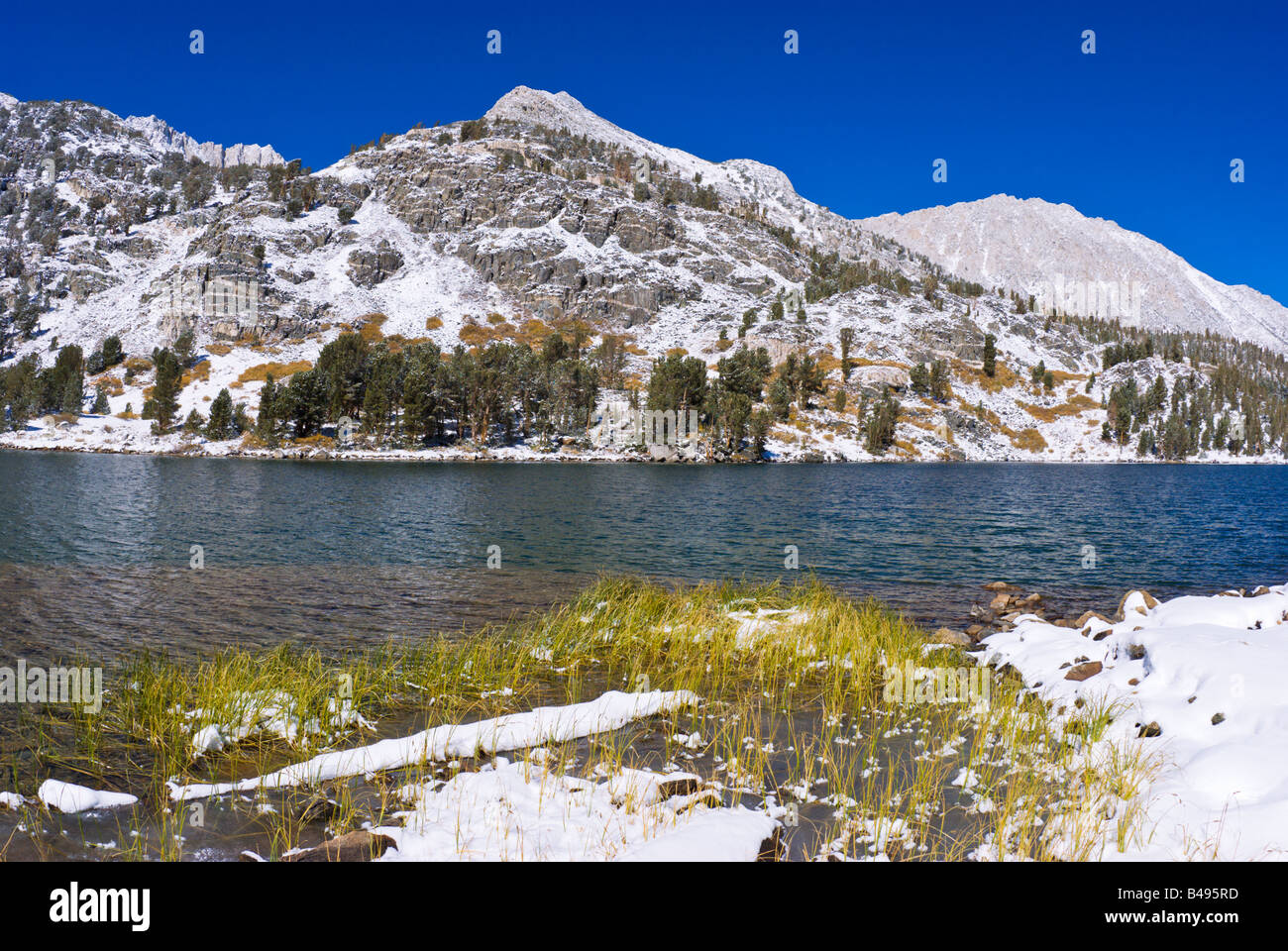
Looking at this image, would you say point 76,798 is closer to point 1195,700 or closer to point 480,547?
point 1195,700

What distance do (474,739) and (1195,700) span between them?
1207 centimetres

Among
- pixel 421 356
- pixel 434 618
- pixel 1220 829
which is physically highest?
pixel 421 356

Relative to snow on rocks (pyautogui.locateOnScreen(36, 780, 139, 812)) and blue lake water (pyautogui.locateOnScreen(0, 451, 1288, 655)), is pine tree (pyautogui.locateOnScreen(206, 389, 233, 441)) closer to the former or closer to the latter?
blue lake water (pyautogui.locateOnScreen(0, 451, 1288, 655))

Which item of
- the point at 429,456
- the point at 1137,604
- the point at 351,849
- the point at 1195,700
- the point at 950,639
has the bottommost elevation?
the point at 950,639

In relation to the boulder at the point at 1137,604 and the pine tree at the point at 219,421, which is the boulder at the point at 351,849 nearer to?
the boulder at the point at 1137,604

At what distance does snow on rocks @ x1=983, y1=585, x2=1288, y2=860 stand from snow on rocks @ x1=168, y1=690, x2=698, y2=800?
24.9 feet

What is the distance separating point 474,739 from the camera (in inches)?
447

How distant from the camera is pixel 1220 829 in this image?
24.7 feet

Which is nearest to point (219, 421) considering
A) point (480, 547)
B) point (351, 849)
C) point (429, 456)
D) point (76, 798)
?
point (429, 456)

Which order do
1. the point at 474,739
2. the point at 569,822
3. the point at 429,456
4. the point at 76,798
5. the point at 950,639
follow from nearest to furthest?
the point at 569,822
the point at 76,798
the point at 474,739
the point at 950,639
the point at 429,456
